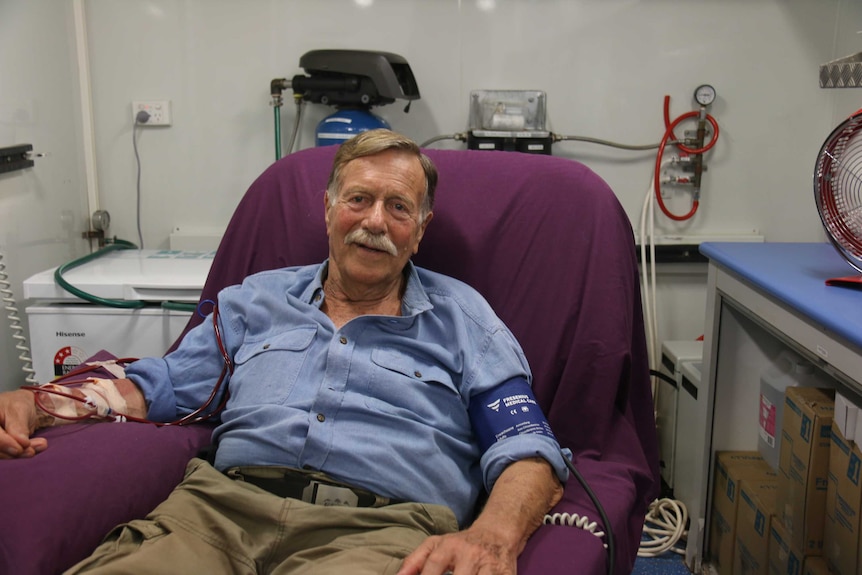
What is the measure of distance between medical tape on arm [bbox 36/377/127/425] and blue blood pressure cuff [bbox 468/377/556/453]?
67 centimetres

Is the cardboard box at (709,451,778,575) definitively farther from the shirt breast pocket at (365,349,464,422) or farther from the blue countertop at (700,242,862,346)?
the shirt breast pocket at (365,349,464,422)

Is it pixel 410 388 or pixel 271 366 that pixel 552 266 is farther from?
pixel 271 366

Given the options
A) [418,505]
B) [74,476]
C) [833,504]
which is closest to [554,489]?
[418,505]

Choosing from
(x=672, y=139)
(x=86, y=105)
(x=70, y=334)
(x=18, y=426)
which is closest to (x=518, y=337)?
(x=18, y=426)

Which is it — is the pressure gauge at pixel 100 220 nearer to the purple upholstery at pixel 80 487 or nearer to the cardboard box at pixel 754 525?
the purple upholstery at pixel 80 487

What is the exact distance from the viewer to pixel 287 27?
8.95ft

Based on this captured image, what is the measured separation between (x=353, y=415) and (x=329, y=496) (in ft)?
0.49

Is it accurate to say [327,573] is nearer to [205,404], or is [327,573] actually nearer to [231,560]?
[231,560]

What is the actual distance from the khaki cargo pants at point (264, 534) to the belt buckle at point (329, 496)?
0.14 ft

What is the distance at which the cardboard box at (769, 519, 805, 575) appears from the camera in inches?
67.9

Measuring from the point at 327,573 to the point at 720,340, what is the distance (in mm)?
1239

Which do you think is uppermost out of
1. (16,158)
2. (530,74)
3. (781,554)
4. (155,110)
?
(530,74)

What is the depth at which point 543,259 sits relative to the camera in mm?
1672

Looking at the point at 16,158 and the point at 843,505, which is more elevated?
the point at 16,158
